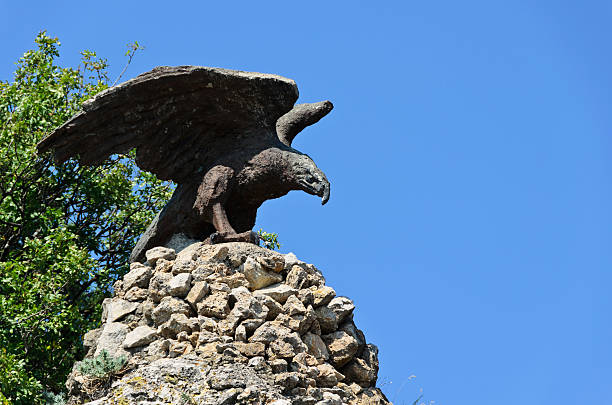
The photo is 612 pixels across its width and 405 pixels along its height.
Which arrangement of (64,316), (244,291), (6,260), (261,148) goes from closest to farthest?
(244,291) < (261,148) < (64,316) < (6,260)

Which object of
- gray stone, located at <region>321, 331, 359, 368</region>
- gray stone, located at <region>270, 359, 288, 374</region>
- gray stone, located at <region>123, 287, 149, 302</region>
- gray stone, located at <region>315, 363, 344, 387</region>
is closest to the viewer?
gray stone, located at <region>270, 359, 288, 374</region>

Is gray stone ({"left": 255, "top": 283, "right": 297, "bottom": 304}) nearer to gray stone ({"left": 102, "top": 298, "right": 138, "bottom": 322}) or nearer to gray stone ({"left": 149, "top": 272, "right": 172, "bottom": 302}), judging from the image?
gray stone ({"left": 149, "top": 272, "right": 172, "bottom": 302})

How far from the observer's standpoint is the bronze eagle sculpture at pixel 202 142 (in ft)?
35.5

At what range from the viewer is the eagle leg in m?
10.5

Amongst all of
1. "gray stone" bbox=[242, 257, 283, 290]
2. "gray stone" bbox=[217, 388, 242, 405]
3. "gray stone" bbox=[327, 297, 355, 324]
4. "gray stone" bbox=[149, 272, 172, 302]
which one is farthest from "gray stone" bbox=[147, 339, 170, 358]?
"gray stone" bbox=[327, 297, 355, 324]

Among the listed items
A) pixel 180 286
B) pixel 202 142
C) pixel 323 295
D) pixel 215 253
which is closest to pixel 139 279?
pixel 180 286

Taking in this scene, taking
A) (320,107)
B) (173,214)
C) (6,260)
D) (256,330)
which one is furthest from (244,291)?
(6,260)

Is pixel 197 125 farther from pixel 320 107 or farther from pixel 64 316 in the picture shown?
pixel 64 316

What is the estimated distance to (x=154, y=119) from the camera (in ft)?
36.3

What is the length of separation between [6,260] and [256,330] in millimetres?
5878

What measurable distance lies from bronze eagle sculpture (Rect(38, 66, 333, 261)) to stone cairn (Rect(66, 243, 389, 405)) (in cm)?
45

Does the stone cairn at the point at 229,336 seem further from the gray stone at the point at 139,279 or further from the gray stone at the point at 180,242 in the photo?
the gray stone at the point at 180,242

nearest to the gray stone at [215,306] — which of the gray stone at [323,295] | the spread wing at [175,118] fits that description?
the gray stone at [323,295]

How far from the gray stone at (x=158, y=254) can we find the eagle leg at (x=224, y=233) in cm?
48
